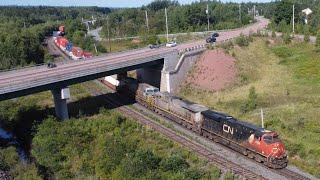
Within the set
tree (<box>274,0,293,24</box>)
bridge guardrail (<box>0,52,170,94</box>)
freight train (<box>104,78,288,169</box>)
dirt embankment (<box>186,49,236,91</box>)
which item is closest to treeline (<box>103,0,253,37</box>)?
tree (<box>274,0,293,24</box>)

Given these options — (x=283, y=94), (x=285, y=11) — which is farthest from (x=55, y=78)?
(x=285, y=11)

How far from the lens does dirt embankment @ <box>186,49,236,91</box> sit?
68.1 meters

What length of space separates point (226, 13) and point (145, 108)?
102386 mm

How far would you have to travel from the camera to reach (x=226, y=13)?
155 meters

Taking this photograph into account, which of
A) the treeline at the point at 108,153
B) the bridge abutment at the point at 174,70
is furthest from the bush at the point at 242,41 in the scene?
the treeline at the point at 108,153

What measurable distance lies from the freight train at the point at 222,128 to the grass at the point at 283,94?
3.01m

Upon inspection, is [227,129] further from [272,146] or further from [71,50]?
[71,50]

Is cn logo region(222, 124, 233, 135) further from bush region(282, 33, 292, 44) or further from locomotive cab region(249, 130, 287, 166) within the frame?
bush region(282, 33, 292, 44)

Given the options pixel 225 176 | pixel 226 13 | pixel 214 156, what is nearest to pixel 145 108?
pixel 214 156

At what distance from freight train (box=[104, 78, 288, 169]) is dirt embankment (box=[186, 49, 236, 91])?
1121cm

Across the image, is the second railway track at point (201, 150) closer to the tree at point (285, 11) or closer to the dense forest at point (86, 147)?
the dense forest at point (86, 147)

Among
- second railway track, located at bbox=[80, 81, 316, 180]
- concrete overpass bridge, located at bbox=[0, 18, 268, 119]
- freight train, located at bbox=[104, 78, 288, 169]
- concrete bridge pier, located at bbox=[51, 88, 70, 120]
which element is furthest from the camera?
concrete bridge pier, located at bbox=[51, 88, 70, 120]

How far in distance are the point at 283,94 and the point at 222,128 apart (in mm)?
21475

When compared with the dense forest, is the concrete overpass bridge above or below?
above
